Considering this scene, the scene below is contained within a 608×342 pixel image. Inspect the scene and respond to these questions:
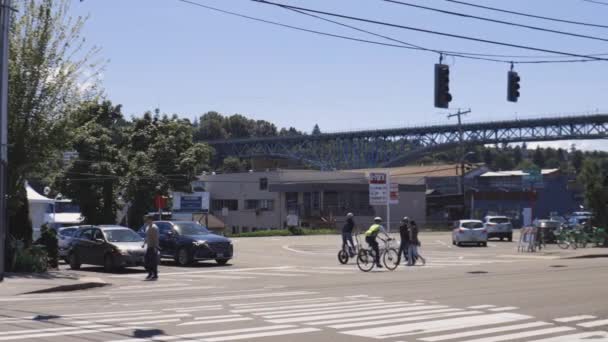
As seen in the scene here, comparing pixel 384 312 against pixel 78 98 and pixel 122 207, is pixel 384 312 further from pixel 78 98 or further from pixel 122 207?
pixel 122 207

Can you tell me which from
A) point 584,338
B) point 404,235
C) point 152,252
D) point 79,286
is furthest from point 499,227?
point 584,338

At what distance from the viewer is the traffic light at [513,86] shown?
26.2m

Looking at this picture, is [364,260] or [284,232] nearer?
[364,260]

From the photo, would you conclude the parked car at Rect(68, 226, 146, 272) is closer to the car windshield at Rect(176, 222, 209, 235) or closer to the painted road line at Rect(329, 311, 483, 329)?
the car windshield at Rect(176, 222, 209, 235)

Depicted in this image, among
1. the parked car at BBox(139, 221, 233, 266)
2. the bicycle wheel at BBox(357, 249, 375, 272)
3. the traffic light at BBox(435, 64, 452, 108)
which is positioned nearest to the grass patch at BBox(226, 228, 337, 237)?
the parked car at BBox(139, 221, 233, 266)

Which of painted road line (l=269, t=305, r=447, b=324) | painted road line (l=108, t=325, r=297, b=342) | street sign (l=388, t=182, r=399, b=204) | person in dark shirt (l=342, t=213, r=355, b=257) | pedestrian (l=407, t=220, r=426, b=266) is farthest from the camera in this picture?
street sign (l=388, t=182, r=399, b=204)

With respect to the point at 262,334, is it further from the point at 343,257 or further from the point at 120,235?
the point at 343,257

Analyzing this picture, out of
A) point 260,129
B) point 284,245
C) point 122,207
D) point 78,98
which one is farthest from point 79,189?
point 260,129

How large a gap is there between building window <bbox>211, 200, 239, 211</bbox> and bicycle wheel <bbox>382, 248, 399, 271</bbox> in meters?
53.5

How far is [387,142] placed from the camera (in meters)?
134

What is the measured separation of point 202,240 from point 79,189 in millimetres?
27474

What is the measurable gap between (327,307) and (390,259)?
13182 mm

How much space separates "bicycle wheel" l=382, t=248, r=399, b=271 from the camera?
1058 inches

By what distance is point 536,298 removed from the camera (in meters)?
15.9
